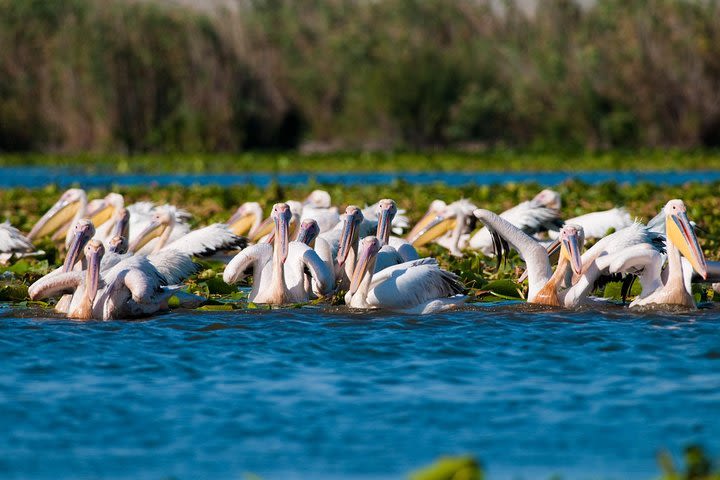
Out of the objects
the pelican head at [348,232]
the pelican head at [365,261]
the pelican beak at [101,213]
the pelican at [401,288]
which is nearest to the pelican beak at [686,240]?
the pelican at [401,288]

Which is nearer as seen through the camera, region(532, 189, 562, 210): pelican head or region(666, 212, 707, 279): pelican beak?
region(666, 212, 707, 279): pelican beak

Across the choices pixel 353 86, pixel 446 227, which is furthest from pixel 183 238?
pixel 353 86

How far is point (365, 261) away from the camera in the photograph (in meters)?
7.76

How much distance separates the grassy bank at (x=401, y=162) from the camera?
25078 millimetres

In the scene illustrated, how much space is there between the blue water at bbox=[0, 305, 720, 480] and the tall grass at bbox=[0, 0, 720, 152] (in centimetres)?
2486

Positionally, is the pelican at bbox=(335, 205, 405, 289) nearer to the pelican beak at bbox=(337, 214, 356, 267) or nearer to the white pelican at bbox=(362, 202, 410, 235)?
the pelican beak at bbox=(337, 214, 356, 267)

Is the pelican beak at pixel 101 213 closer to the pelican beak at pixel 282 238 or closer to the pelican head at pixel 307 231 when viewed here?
the pelican head at pixel 307 231

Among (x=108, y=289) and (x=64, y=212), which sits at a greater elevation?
(x=64, y=212)

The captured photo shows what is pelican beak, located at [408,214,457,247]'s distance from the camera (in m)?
11.0

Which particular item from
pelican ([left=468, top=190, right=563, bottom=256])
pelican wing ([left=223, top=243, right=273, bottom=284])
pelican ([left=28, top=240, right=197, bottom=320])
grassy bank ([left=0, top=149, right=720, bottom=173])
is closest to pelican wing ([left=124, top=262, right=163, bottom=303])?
pelican ([left=28, top=240, right=197, bottom=320])

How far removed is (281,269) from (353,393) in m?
2.56

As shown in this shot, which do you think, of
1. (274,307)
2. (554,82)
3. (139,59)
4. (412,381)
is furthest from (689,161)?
(412,381)

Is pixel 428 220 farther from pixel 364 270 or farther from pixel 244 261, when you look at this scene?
pixel 364 270

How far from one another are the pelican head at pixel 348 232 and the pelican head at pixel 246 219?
2782 mm
